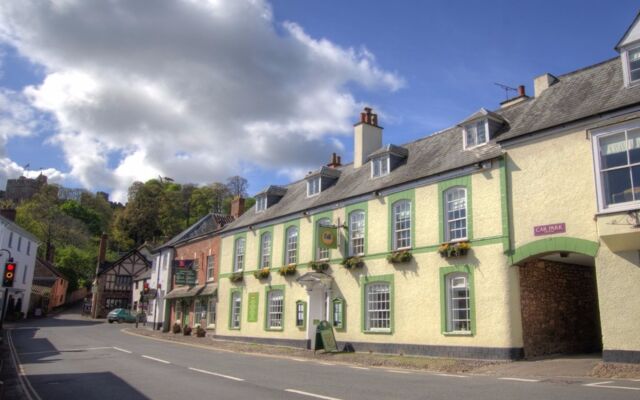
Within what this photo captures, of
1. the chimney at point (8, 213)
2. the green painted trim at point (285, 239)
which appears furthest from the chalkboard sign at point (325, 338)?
the chimney at point (8, 213)

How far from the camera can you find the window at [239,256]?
32.1 meters

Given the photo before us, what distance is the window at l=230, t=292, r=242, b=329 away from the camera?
3136 cm

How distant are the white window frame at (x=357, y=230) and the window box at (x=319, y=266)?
5.57ft

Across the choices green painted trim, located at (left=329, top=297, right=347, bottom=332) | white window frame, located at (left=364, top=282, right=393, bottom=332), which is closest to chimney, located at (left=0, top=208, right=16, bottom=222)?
green painted trim, located at (left=329, top=297, right=347, bottom=332)

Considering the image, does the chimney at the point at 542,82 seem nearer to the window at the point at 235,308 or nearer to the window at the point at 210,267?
the window at the point at 235,308

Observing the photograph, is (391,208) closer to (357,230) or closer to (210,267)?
(357,230)

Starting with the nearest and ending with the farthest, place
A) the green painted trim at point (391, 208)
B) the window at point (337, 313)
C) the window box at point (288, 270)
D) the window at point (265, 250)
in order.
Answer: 1. the green painted trim at point (391, 208)
2. the window at point (337, 313)
3. the window box at point (288, 270)
4. the window at point (265, 250)

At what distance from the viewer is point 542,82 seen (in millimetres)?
20141

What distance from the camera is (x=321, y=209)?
26.0m

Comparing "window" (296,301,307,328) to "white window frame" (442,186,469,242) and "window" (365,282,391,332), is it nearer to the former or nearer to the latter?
"window" (365,282,391,332)

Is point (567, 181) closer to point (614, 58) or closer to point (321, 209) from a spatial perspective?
point (614, 58)

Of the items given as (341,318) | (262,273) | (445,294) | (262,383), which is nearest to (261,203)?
(262,273)

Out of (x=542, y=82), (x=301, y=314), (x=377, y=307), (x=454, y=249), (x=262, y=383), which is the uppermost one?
(x=542, y=82)

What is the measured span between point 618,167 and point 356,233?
11.8 meters
